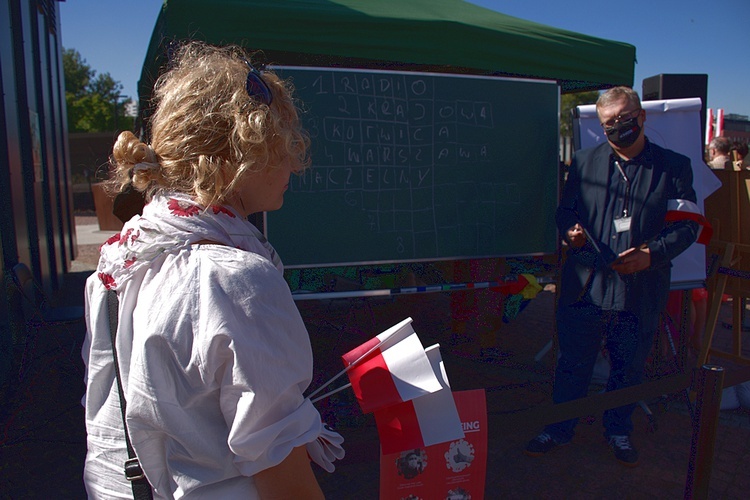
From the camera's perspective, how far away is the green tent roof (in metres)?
3.68

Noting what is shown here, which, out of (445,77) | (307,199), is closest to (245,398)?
(307,199)

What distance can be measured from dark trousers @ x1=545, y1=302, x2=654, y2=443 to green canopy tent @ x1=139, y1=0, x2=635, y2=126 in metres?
2.11

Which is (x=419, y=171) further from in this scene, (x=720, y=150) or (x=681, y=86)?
(x=720, y=150)

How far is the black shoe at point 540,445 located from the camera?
3441 millimetres

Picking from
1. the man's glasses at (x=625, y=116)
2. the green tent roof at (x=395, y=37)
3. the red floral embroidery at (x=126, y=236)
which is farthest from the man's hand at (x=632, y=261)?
the red floral embroidery at (x=126, y=236)

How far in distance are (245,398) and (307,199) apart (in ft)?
9.58

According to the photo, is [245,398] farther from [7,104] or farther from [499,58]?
[7,104]

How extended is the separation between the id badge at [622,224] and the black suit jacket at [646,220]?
26mm

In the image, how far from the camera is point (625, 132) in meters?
3.14

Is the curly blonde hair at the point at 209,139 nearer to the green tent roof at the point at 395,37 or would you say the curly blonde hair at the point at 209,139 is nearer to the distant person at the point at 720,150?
the green tent roof at the point at 395,37

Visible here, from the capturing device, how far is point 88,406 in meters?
1.11

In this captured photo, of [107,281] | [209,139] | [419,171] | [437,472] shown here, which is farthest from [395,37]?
[107,281]

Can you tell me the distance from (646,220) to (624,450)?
1.36 meters

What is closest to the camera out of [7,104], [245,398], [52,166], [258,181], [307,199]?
[245,398]
